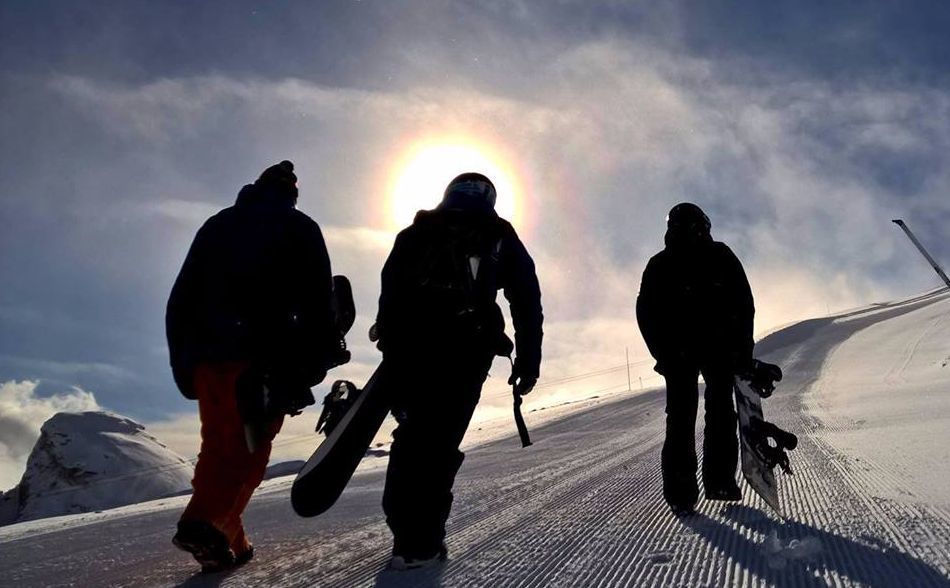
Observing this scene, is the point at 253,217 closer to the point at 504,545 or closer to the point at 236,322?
the point at 236,322

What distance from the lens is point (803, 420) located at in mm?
8367

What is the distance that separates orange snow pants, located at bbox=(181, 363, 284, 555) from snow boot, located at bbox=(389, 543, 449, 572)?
0.71 meters

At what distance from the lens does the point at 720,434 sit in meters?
3.65

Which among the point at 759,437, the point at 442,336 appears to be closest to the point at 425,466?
the point at 442,336

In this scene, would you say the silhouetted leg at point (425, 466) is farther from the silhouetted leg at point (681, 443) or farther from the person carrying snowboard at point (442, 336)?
the silhouetted leg at point (681, 443)

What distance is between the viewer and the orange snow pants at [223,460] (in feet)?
8.47

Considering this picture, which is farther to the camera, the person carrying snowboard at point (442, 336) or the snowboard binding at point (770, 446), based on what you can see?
the snowboard binding at point (770, 446)

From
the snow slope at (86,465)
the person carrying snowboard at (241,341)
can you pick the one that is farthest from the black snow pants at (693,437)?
the snow slope at (86,465)

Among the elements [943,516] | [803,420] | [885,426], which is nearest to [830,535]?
[943,516]

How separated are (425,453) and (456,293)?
712 mm

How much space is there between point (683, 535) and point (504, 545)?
28.7 inches

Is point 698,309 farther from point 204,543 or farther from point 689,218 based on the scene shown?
point 204,543

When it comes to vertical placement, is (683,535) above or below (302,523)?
below

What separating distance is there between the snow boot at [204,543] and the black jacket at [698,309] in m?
2.62
